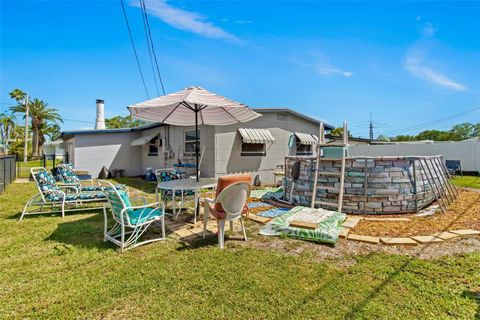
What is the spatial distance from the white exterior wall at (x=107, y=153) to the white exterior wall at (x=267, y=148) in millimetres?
8564

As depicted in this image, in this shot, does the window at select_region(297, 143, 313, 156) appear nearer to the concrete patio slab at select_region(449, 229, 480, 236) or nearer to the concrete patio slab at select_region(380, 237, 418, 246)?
the concrete patio slab at select_region(449, 229, 480, 236)

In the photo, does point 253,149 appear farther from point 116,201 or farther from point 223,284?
point 223,284

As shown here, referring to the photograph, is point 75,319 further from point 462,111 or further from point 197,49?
point 462,111

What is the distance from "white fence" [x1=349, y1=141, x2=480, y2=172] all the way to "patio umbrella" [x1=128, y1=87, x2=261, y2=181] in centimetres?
1655

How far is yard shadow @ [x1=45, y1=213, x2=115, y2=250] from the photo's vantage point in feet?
14.1

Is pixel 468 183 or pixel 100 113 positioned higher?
pixel 100 113

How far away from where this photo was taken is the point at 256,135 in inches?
449

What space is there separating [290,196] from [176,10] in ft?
23.9

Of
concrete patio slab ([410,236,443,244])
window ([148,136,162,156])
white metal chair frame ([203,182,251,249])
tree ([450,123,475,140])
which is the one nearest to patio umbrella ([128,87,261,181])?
white metal chair frame ([203,182,251,249])

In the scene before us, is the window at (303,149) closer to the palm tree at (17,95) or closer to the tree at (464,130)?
the palm tree at (17,95)

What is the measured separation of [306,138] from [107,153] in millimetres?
12729

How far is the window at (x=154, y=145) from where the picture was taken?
14.8 m

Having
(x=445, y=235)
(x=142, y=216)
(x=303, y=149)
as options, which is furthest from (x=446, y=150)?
(x=142, y=216)

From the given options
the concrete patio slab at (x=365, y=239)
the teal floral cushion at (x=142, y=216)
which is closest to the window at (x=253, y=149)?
the teal floral cushion at (x=142, y=216)
